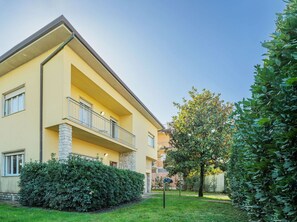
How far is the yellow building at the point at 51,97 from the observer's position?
12.5m

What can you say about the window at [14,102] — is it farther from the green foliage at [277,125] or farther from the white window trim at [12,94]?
the green foliage at [277,125]

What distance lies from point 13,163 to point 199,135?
12.4 meters

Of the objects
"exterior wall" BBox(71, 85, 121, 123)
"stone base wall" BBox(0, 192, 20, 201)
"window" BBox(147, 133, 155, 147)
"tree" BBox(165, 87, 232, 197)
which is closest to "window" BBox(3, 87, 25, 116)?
"exterior wall" BBox(71, 85, 121, 123)

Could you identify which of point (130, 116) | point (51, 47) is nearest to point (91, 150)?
point (130, 116)

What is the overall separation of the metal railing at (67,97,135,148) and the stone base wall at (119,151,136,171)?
29.8 inches

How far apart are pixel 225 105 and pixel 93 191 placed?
16.1 m

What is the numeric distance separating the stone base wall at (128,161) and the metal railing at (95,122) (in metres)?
0.76

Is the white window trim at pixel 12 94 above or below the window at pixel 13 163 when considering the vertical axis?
above

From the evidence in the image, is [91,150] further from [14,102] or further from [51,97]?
[51,97]

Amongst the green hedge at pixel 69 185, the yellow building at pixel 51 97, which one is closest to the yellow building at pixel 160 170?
the yellow building at pixel 51 97

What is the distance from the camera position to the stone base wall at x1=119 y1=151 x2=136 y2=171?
21344mm

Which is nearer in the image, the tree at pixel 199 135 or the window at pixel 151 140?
the tree at pixel 199 135

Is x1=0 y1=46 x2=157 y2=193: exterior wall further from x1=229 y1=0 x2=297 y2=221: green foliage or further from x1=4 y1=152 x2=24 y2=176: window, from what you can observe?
x1=229 y1=0 x2=297 y2=221: green foliage

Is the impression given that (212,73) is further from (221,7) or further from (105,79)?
(105,79)
